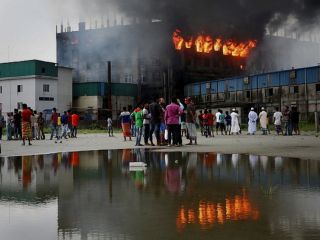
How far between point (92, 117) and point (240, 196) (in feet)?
185

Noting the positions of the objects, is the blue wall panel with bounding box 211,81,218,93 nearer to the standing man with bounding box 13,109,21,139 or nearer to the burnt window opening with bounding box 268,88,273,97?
the burnt window opening with bounding box 268,88,273,97

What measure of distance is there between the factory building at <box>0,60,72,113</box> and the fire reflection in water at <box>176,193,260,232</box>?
55855 millimetres

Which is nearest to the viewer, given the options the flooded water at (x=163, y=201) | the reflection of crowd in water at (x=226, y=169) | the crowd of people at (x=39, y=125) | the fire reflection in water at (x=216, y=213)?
the flooded water at (x=163, y=201)

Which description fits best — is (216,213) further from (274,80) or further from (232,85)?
(232,85)

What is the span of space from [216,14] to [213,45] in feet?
25.9

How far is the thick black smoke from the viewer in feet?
179

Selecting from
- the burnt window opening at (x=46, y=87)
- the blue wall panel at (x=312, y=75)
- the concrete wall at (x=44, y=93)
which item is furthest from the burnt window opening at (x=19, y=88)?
the blue wall panel at (x=312, y=75)

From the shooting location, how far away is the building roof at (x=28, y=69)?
60713 mm

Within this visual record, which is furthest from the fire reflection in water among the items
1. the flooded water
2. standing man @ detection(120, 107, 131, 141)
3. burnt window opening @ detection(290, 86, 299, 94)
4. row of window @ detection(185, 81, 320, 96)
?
row of window @ detection(185, 81, 320, 96)

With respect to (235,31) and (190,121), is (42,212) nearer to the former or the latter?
(190,121)

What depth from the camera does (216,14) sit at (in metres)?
61.1

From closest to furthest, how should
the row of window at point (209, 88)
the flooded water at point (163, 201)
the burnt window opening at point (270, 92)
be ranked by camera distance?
the flooded water at point (163, 201) < the burnt window opening at point (270, 92) < the row of window at point (209, 88)

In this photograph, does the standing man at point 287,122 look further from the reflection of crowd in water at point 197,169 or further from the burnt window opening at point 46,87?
the burnt window opening at point 46,87

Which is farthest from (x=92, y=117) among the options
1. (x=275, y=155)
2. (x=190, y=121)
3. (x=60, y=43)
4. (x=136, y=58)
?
(x=275, y=155)
